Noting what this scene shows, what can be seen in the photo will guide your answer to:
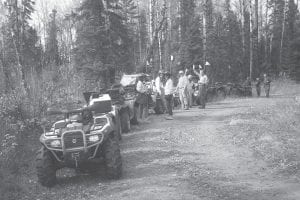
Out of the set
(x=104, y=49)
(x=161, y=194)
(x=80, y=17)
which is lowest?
(x=161, y=194)

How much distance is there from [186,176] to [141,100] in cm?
871

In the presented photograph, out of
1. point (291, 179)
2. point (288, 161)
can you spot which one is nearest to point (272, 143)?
point (288, 161)

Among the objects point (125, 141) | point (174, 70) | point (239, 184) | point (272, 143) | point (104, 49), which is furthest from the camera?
point (174, 70)

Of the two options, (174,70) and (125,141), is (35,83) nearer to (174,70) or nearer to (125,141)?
(125,141)

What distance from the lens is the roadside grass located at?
966 centimetres

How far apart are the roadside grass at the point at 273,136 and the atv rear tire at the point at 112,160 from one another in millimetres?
3308

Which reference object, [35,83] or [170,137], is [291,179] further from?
[35,83]

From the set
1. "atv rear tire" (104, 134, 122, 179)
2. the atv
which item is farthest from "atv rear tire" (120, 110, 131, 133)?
"atv rear tire" (104, 134, 122, 179)

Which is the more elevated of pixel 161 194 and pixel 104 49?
pixel 104 49

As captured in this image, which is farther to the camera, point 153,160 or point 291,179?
point 153,160

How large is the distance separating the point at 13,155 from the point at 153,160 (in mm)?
3433

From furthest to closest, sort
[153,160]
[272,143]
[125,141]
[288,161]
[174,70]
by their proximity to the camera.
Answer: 1. [174,70]
2. [125,141]
3. [272,143]
4. [153,160]
5. [288,161]

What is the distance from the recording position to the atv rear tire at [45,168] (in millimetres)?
8719

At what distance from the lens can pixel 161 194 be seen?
773 cm
